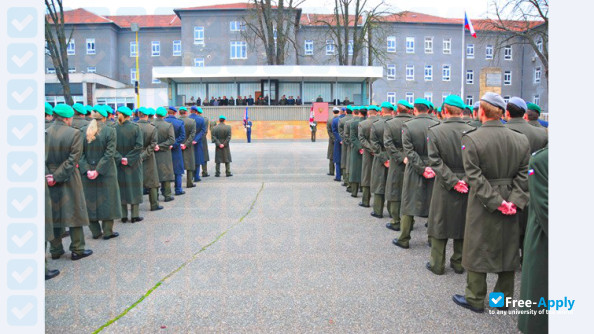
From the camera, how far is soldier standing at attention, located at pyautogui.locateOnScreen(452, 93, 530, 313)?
471cm

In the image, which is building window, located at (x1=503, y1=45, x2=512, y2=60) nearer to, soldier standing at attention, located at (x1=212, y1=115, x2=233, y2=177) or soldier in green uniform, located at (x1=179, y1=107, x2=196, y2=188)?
soldier standing at attention, located at (x1=212, y1=115, x2=233, y2=177)

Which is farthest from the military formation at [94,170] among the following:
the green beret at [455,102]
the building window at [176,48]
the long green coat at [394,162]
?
the building window at [176,48]

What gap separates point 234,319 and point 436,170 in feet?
9.27

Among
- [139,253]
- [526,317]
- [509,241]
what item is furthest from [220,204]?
[526,317]

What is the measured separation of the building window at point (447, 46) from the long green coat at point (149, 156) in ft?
197

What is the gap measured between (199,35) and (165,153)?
2044 inches

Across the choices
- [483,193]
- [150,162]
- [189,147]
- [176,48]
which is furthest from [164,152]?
[176,48]

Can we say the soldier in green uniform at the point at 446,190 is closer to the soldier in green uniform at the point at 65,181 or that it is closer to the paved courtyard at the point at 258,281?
the paved courtyard at the point at 258,281

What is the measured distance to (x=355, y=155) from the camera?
1177 cm

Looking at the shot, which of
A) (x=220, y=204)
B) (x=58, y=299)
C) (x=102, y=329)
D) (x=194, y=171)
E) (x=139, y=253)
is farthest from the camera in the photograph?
(x=194, y=171)

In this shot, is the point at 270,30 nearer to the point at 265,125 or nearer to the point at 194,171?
the point at 265,125

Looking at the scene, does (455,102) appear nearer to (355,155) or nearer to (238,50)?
(355,155)

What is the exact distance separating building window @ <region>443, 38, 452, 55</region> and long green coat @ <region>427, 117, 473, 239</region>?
62.8m

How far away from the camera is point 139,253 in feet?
23.1
